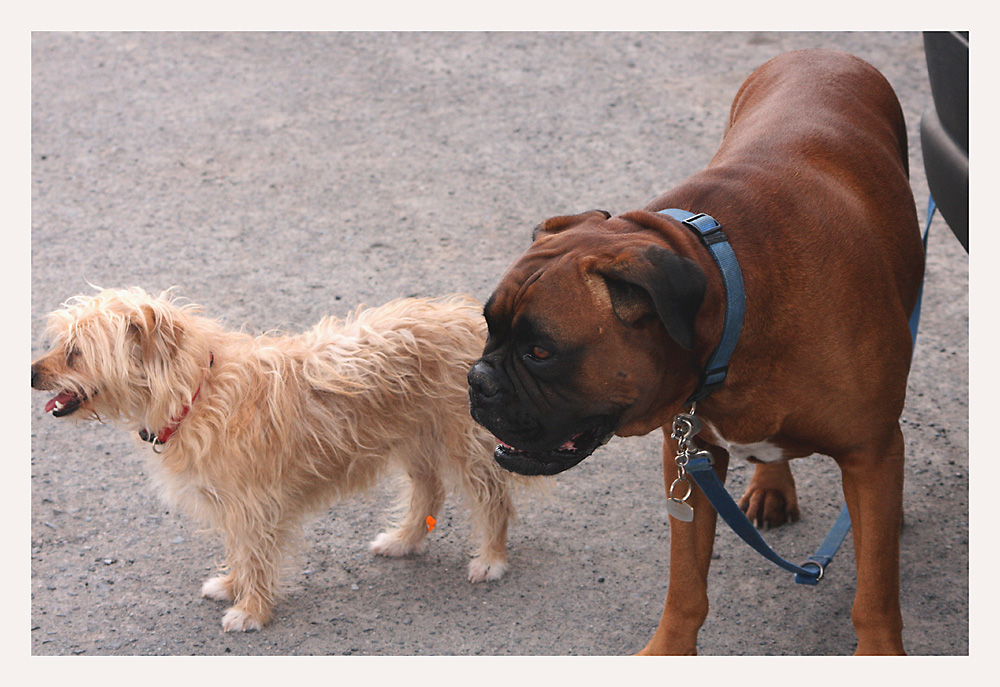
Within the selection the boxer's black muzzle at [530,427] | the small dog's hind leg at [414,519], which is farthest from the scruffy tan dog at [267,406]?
the boxer's black muzzle at [530,427]

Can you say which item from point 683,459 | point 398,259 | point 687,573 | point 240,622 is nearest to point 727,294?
point 683,459

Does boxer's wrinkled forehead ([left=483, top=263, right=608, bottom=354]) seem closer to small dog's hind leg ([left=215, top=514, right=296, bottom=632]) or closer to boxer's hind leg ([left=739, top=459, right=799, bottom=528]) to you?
small dog's hind leg ([left=215, top=514, right=296, bottom=632])

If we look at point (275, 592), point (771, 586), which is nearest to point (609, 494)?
point (771, 586)

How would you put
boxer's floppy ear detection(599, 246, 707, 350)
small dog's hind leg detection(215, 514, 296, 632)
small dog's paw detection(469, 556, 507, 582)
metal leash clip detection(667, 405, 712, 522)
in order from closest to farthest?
1. boxer's floppy ear detection(599, 246, 707, 350)
2. metal leash clip detection(667, 405, 712, 522)
3. small dog's hind leg detection(215, 514, 296, 632)
4. small dog's paw detection(469, 556, 507, 582)

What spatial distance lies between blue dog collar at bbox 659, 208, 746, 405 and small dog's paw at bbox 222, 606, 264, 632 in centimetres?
204

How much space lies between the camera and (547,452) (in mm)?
2377

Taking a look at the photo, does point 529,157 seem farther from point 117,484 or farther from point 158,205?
point 117,484

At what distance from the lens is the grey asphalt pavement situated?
3559 millimetres

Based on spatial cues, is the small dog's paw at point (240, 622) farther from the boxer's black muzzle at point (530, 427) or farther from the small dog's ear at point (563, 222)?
the small dog's ear at point (563, 222)

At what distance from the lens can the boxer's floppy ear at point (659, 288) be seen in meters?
2.09

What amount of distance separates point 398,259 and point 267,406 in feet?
8.26

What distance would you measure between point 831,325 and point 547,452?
2.77ft

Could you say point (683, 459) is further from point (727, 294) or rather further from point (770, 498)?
point (770, 498)

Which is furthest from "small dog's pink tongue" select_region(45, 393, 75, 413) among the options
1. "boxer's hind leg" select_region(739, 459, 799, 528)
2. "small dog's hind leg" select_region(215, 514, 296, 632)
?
"boxer's hind leg" select_region(739, 459, 799, 528)
